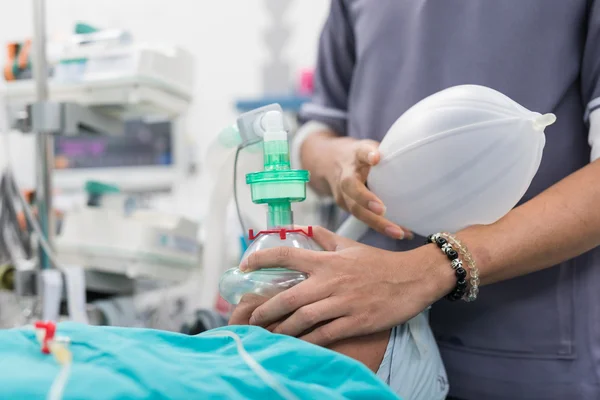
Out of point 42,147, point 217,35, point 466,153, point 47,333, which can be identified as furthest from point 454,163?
point 217,35

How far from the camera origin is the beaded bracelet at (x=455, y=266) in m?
0.66

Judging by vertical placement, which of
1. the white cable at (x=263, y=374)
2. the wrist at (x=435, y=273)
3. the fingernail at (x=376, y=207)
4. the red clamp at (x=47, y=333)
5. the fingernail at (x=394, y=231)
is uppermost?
the fingernail at (x=376, y=207)

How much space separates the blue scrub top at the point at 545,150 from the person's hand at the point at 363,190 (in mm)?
118

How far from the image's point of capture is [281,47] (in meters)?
3.26

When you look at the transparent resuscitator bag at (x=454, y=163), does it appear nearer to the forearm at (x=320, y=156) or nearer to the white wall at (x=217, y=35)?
the forearm at (x=320, y=156)

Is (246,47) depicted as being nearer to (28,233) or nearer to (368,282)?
(28,233)

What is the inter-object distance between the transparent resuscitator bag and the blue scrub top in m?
0.13

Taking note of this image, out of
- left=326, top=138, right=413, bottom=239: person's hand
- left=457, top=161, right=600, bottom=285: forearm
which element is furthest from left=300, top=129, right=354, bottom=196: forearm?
left=457, top=161, right=600, bottom=285: forearm

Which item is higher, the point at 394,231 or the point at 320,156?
the point at 320,156

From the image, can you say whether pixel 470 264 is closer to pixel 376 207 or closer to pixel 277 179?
pixel 376 207

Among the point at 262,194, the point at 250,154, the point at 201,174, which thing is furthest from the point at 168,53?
the point at 201,174

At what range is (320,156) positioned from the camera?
3.15ft

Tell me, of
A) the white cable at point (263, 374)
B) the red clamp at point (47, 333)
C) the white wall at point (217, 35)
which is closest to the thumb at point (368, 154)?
the white cable at point (263, 374)

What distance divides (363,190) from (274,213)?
0.12 m
